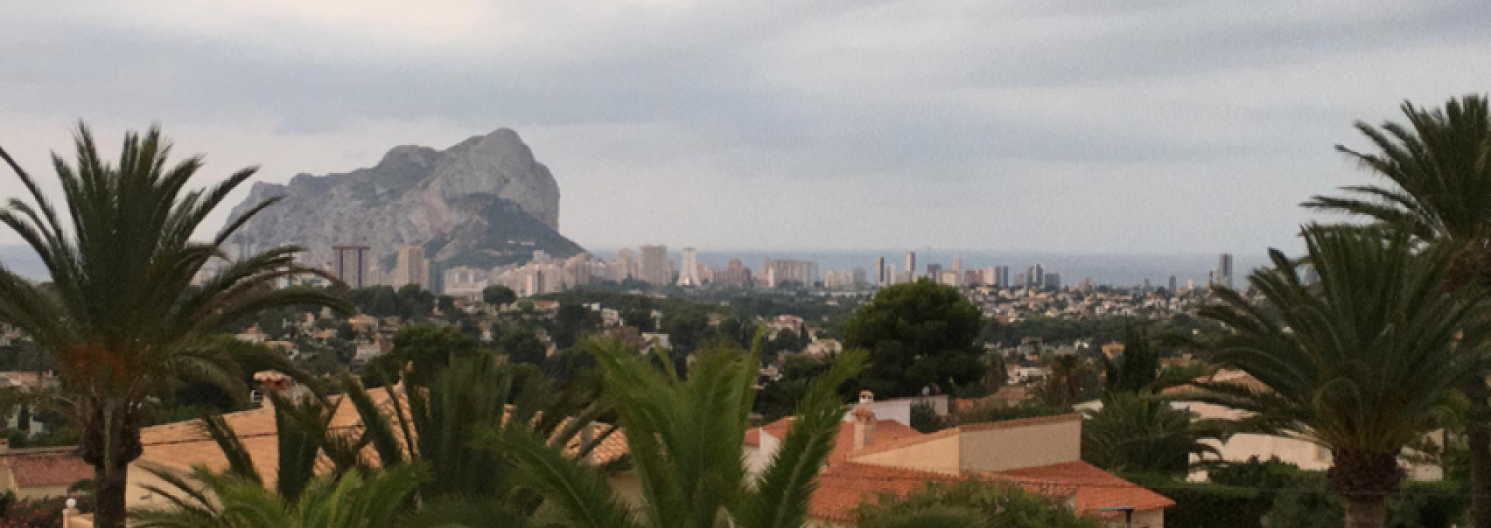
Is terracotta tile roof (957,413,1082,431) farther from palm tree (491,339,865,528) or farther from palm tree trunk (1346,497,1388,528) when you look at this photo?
palm tree (491,339,865,528)

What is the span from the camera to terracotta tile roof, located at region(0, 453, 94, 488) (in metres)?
35.6

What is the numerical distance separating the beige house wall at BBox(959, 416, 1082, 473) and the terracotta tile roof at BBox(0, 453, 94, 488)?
24.2 metres

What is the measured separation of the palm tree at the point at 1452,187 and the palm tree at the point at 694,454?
10347 millimetres

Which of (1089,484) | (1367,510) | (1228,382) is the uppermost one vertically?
(1228,382)

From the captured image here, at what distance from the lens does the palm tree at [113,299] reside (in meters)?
12.8

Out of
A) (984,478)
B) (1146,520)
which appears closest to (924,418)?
(1146,520)

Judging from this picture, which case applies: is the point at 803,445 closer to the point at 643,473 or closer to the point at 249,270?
the point at 643,473

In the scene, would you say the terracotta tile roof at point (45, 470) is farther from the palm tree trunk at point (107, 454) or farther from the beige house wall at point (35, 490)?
the palm tree trunk at point (107, 454)

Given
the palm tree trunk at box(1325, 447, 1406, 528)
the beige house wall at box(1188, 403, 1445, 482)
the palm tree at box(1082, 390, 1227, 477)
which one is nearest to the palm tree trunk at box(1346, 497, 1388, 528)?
the palm tree trunk at box(1325, 447, 1406, 528)

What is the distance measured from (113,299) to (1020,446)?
13127 millimetres

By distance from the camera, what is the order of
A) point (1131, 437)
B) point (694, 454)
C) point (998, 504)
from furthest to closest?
point (1131, 437), point (998, 504), point (694, 454)

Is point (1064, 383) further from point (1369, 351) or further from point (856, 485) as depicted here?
point (1369, 351)

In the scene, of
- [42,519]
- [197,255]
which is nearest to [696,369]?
[197,255]

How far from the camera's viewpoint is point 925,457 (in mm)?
21125
